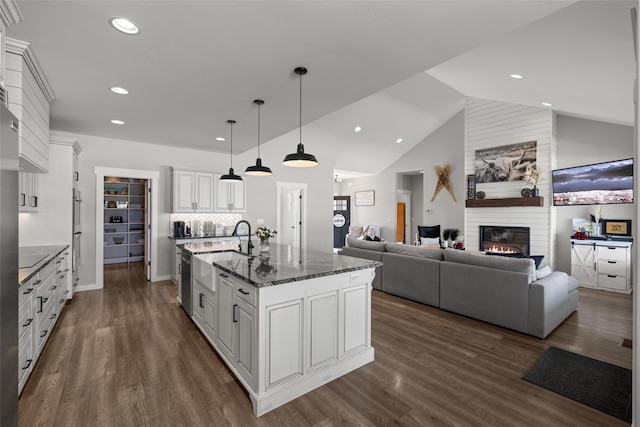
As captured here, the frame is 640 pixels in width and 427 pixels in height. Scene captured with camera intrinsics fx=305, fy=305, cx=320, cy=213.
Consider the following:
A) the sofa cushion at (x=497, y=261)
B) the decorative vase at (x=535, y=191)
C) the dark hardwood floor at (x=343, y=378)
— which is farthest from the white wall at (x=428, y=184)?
the dark hardwood floor at (x=343, y=378)

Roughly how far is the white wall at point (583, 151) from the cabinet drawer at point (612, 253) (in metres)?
0.72

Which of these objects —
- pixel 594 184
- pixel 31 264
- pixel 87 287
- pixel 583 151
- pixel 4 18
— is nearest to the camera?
pixel 4 18

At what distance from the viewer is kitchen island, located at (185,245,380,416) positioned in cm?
215

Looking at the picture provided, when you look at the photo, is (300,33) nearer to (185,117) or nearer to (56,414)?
(185,117)

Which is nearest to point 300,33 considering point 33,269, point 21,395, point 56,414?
point 33,269

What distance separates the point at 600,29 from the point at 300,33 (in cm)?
233

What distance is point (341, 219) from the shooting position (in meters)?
12.6

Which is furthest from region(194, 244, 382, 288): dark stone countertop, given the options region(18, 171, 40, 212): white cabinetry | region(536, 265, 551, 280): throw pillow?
region(18, 171, 40, 212): white cabinetry

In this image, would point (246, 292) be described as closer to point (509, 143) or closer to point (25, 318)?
point (25, 318)

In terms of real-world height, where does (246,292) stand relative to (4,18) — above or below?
below

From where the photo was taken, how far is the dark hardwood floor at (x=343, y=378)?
207cm

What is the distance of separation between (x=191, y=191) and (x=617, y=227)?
26.8 feet

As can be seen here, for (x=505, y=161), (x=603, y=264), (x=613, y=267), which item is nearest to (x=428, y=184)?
(x=505, y=161)

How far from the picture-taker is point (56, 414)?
2100 millimetres
